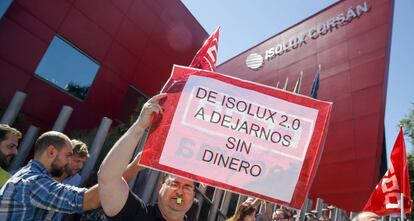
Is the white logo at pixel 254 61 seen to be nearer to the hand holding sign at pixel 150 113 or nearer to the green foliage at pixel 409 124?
the green foliage at pixel 409 124

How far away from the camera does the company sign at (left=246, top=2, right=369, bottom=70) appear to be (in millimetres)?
14219

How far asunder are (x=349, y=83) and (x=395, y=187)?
9433mm

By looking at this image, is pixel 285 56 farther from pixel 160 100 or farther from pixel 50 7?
pixel 160 100

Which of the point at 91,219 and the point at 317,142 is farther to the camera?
the point at 91,219

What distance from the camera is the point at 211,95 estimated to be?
272 centimetres

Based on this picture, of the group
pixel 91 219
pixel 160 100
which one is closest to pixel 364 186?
pixel 91 219

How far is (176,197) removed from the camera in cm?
226

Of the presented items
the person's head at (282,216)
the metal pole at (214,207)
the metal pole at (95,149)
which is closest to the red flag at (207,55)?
the person's head at (282,216)

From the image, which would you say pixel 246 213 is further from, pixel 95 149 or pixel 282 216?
pixel 95 149

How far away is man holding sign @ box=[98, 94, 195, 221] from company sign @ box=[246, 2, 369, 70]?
1356cm

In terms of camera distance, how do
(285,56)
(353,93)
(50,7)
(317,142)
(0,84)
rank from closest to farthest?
1. (317,142)
2. (0,84)
3. (50,7)
4. (353,93)
5. (285,56)

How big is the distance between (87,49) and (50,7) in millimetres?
1635

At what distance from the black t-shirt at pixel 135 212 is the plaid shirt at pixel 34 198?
42 centimetres

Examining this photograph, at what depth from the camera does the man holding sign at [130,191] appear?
199 cm
